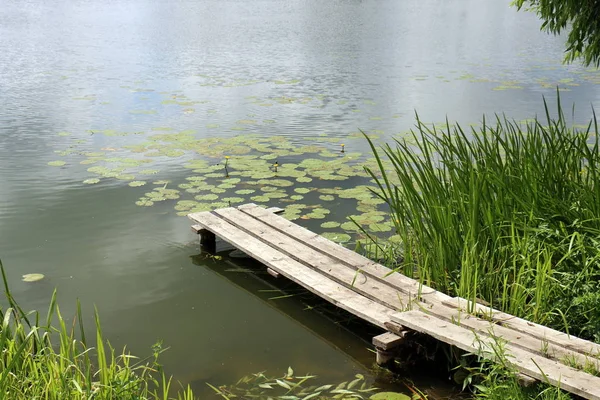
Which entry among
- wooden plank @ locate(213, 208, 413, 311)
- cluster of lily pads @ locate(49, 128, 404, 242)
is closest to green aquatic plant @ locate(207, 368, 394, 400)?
wooden plank @ locate(213, 208, 413, 311)

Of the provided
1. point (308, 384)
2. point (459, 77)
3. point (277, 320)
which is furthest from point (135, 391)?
point (459, 77)

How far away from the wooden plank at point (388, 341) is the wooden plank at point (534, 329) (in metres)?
0.32

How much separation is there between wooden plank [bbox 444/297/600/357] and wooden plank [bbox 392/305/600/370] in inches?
1.1

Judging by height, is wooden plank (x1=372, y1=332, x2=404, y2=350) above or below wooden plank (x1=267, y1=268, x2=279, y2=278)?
above

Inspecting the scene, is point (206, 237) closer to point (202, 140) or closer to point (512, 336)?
point (512, 336)

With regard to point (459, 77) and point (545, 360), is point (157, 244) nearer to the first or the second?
point (545, 360)

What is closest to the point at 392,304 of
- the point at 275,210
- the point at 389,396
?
the point at 389,396

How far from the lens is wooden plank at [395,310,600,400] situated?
2.28 m

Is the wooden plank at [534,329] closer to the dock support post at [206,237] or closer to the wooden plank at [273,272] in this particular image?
the wooden plank at [273,272]

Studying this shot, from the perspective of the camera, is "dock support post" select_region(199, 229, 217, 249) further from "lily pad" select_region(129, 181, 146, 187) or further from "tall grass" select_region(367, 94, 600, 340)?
"tall grass" select_region(367, 94, 600, 340)

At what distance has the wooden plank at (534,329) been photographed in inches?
101

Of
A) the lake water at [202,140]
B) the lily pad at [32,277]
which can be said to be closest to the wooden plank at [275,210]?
the lake water at [202,140]

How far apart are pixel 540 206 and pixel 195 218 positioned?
6.83 ft

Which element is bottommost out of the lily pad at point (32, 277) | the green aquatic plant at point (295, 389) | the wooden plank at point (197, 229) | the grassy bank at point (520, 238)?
the green aquatic plant at point (295, 389)
